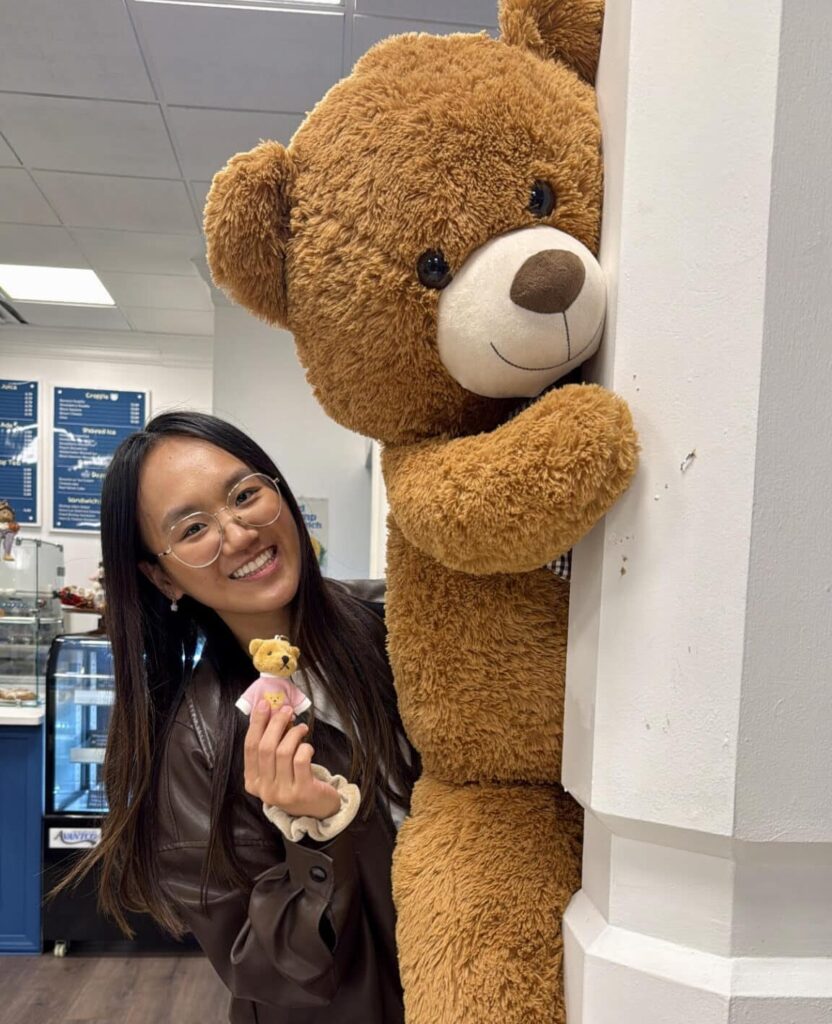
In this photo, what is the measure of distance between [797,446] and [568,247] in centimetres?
17

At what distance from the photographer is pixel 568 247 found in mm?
437

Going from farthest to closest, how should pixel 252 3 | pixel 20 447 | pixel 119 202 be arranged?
pixel 20 447
pixel 119 202
pixel 252 3

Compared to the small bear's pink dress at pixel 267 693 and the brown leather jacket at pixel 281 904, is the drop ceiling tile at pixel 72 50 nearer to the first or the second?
the brown leather jacket at pixel 281 904

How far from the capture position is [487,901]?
1.72 ft

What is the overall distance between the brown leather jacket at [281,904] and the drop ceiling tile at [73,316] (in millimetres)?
3927

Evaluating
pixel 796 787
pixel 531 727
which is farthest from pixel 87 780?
pixel 796 787

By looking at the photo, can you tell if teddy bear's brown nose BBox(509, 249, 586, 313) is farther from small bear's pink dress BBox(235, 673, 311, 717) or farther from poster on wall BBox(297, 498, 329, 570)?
poster on wall BBox(297, 498, 329, 570)

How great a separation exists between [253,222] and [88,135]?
2.49m

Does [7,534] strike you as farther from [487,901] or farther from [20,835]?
[487,901]

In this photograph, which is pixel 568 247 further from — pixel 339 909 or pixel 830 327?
pixel 339 909

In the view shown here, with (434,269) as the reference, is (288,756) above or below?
below

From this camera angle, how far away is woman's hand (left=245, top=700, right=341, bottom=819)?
626 millimetres

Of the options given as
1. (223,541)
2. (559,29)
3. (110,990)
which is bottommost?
(110,990)

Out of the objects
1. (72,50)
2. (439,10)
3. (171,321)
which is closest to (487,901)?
(439,10)
